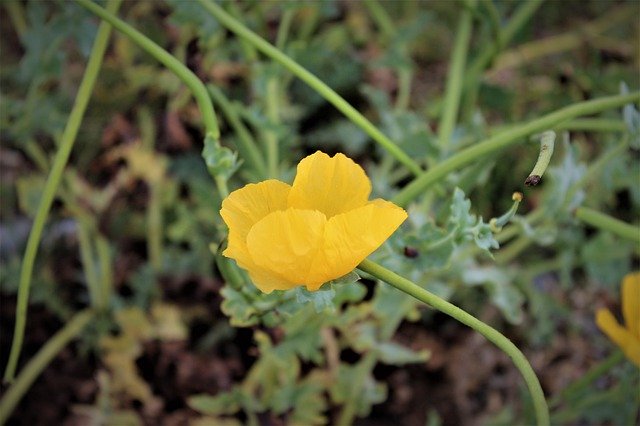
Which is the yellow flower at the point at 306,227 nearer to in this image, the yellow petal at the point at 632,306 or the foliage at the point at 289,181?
the foliage at the point at 289,181

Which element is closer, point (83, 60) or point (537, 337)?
point (537, 337)

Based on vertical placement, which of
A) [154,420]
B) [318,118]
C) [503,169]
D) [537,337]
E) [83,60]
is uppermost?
[83,60]

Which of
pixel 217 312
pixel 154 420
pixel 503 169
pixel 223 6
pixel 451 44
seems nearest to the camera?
pixel 223 6

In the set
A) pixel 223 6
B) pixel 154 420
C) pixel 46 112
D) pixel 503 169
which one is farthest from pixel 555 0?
pixel 154 420

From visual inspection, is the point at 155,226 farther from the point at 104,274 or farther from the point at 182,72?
the point at 182,72

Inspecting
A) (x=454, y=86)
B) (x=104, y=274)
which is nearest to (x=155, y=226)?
(x=104, y=274)

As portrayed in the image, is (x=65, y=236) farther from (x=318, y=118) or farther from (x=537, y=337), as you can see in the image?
(x=537, y=337)
